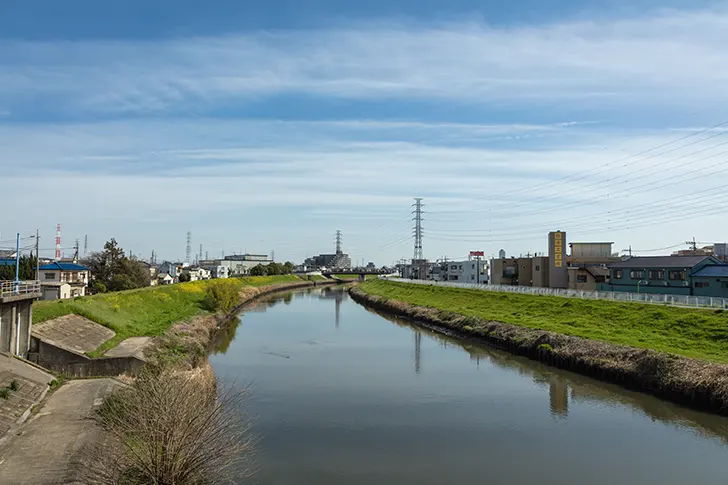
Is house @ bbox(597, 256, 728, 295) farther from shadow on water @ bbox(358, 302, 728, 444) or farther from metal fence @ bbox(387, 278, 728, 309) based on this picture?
shadow on water @ bbox(358, 302, 728, 444)

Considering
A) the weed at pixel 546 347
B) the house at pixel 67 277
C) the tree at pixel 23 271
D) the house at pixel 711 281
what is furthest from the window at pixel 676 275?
the tree at pixel 23 271

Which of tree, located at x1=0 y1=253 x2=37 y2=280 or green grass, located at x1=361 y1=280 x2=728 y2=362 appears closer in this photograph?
green grass, located at x1=361 y1=280 x2=728 y2=362

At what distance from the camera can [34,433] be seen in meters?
13.7

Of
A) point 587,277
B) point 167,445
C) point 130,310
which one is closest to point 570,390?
point 167,445

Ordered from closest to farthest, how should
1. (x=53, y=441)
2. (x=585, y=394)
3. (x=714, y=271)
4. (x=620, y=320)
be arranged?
(x=53, y=441) → (x=585, y=394) → (x=620, y=320) → (x=714, y=271)

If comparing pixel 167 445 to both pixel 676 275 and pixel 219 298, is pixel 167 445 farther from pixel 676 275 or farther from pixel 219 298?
pixel 676 275

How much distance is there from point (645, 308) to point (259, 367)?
2201cm

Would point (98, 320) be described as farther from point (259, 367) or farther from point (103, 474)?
point (103, 474)

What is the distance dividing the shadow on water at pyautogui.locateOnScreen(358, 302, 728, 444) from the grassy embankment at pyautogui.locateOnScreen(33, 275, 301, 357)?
594 inches

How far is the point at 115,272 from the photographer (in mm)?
58656

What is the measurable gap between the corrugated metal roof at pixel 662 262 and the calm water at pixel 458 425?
66.7 ft

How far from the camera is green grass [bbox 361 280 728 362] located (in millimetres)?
Result: 25562

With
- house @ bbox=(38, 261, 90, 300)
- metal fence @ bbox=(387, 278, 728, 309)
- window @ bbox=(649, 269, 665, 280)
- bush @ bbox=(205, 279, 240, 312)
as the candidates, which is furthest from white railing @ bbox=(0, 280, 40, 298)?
window @ bbox=(649, 269, 665, 280)

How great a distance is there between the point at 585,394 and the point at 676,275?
82.7 feet
